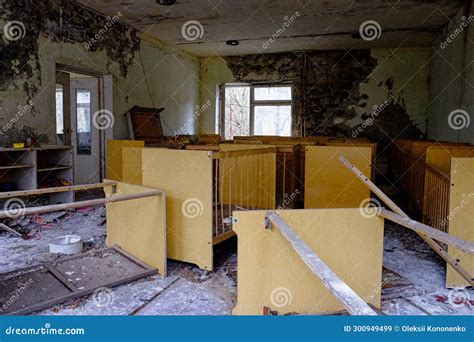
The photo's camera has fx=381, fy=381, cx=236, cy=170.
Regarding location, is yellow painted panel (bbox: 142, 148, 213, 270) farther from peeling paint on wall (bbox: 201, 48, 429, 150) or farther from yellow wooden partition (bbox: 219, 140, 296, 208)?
peeling paint on wall (bbox: 201, 48, 429, 150)

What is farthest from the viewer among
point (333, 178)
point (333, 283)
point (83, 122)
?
point (83, 122)

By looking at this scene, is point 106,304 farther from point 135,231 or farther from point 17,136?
point 17,136

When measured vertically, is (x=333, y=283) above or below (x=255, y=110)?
below

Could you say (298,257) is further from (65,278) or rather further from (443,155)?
(443,155)

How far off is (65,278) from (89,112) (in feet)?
15.6

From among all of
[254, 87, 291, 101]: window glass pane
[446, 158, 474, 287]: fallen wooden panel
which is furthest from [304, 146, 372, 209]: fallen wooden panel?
[254, 87, 291, 101]: window glass pane

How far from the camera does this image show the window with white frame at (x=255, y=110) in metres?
8.97

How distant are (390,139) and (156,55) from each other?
5202mm

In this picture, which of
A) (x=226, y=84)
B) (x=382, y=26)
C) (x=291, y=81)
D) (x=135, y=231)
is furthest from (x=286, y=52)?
(x=135, y=231)

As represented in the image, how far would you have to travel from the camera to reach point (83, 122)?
6.90 meters

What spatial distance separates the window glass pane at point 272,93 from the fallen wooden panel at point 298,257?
7170 millimetres

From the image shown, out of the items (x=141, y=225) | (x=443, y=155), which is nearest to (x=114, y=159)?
(x=141, y=225)

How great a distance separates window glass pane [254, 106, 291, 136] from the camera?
29.4 ft

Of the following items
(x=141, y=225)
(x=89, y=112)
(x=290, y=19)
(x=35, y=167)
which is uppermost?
(x=290, y=19)
